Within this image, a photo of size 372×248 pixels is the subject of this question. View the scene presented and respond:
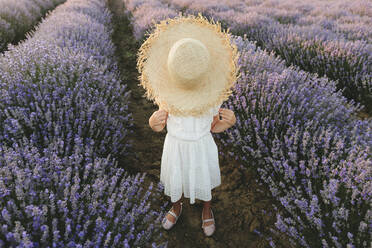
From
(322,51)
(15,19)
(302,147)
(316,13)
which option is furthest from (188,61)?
(316,13)

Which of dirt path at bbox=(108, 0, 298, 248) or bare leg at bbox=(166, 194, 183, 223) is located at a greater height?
bare leg at bbox=(166, 194, 183, 223)

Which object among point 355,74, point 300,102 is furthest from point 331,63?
point 300,102

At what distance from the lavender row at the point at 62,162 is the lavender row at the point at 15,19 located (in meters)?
2.77

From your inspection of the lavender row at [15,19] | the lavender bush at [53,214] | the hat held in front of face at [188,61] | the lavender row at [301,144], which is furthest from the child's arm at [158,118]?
the lavender row at [15,19]

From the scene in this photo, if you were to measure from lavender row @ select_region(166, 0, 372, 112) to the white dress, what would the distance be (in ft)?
8.01

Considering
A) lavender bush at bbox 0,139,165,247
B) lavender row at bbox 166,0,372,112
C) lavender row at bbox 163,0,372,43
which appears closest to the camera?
lavender bush at bbox 0,139,165,247

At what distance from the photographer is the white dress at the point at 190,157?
1802 mm

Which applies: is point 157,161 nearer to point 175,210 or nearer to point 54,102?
point 175,210

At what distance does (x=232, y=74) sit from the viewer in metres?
1.63

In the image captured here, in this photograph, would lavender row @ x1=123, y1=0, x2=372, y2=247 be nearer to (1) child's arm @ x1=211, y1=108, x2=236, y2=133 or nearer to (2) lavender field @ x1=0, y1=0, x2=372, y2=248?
(2) lavender field @ x1=0, y1=0, x2=372, y2=248

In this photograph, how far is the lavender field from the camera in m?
1.51

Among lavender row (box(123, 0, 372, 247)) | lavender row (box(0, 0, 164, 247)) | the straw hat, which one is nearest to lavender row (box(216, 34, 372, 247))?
lavender row (box(123, 0, 372, 247))

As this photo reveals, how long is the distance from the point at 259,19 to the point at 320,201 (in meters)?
4.85

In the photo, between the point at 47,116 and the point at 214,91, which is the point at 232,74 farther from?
the point at 47,116
